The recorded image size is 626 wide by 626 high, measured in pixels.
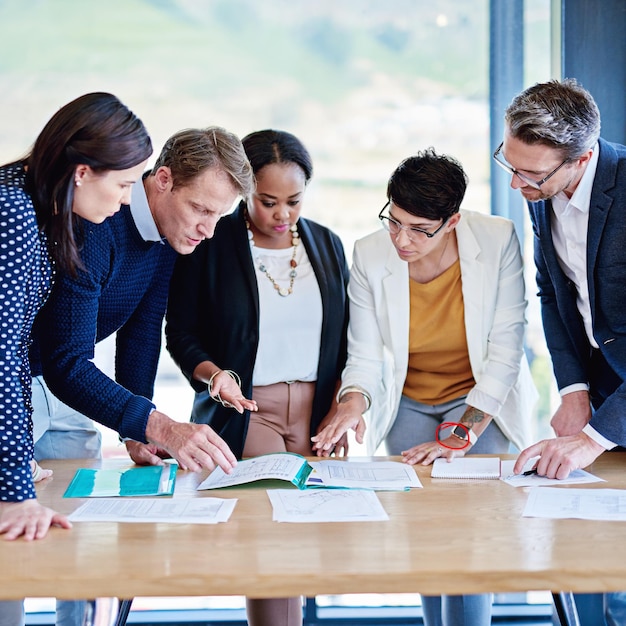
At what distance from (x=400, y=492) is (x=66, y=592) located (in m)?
0.86

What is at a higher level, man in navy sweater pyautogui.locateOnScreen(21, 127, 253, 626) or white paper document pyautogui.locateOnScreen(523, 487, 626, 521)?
man in navy sweater pyautogui.locateOnScreen(21, 127, 253, 626)

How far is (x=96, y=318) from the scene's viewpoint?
2199 millimetres

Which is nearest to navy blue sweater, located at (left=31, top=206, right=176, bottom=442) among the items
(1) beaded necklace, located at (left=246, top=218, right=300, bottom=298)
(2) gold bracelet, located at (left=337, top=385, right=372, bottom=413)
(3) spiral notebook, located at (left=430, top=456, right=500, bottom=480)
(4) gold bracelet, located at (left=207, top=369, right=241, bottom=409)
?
(4) gold bracelet, located at (left=207, top=369, right=241, bottom=409)

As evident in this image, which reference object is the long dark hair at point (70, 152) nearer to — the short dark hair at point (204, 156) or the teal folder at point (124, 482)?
the short dark hair at point (204, 156)

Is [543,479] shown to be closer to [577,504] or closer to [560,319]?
[577,504]

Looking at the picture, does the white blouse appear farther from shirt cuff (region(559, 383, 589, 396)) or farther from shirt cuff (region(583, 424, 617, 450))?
shirt cuff (region(583, 424, 617, 450))

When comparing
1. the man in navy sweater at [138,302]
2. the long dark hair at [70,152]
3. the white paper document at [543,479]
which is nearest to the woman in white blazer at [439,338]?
the white paper document at [543,479]

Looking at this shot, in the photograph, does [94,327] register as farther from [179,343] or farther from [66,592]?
[66,592]

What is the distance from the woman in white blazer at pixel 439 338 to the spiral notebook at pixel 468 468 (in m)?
0.13

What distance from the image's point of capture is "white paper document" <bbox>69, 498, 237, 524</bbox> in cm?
183

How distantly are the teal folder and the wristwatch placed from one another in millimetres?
826

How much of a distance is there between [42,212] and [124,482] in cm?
73

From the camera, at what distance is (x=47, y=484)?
2.11 m

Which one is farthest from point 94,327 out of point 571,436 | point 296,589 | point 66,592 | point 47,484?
point 571,436
